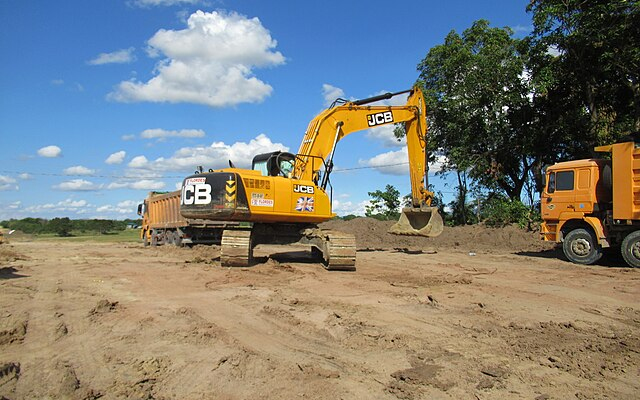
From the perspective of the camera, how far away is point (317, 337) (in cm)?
586

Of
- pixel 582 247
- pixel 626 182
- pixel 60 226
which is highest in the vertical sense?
pixel 626 182

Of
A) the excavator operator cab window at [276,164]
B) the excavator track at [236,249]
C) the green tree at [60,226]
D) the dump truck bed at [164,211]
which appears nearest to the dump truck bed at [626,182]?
the excavator operator cab window at [276,164]

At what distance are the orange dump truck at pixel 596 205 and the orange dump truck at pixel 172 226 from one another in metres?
11.5

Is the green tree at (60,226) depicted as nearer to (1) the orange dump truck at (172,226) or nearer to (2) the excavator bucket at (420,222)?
(1) the orange dump truck at (172,226)

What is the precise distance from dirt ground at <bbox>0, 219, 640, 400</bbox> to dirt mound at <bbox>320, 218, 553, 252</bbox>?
Answer: 9341mm

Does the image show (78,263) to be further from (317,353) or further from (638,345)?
(638,345)

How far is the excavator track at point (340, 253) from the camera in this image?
11.8 m

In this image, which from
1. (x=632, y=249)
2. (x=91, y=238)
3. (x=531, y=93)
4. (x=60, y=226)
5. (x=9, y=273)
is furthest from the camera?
(x=60, y=226)

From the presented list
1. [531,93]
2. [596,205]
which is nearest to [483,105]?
[531,93]

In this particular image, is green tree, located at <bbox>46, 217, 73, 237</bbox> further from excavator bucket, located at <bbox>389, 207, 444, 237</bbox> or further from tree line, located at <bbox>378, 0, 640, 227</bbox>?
excavator bucket, located at <bbox>389, 207, 444, 237</bbox>

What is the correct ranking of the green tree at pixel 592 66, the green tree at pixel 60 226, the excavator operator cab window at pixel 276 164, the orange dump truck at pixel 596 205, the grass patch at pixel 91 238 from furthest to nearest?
the green tree at pixel 60 226 < the grass patch at pixel 91 238 < the green tree at pixel 592 66 < the orange dump truck at pixel 596 205 < the excavator operator cab window at pixel 276 164

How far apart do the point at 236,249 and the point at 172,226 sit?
10.7 metres

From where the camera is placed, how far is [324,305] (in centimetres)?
766

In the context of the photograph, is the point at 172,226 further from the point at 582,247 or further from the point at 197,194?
the point at 582,247
